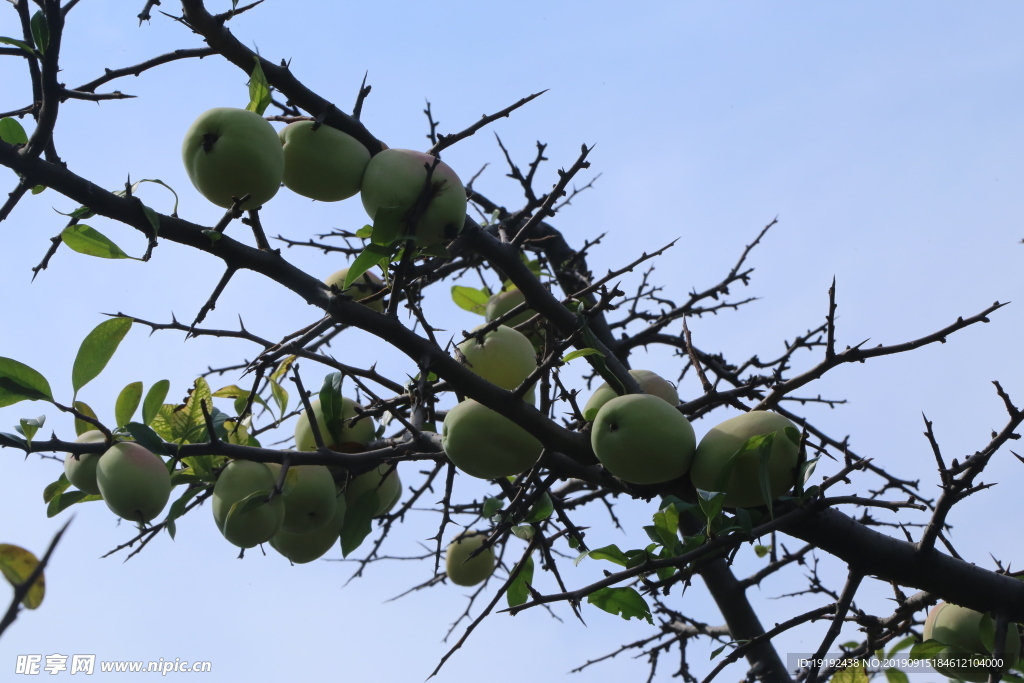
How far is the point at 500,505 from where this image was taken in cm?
216

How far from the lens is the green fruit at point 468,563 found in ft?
11.7

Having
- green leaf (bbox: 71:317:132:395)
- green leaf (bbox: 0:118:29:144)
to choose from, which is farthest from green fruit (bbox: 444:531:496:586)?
green leaf (bbox: 0:118:29:144)

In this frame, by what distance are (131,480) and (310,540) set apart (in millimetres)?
738

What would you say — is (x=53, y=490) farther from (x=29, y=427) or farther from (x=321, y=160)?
(x=321, y=160)

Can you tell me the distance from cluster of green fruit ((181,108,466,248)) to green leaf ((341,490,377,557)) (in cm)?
82

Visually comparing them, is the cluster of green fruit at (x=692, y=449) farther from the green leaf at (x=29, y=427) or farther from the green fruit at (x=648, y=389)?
the green leaf at (x=29, y=427)

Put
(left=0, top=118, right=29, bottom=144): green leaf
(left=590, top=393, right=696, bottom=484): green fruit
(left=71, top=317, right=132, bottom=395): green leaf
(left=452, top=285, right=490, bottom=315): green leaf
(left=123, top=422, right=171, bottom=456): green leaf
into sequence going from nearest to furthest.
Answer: (left=0, top=118, right=29, bottom=144): green leaf < (left=590, top=393, right=696, bottom=484): green fruit < (left=123, top=422, right=171, bottom=456): green leaf < (left=71, top=317, right=132, bottom=395): green leaf < (left=452, top=285, right=490, bottom=315): green leaf

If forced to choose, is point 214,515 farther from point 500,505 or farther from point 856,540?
point 856,540

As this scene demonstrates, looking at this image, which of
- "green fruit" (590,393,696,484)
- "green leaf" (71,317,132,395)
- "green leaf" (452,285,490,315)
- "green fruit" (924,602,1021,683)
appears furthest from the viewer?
"green leaf" (452,285,490,315)

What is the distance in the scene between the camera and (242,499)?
6.64 feet

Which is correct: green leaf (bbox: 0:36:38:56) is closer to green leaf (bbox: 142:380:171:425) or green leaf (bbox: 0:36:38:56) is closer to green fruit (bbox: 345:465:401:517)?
green leaf (bbox: 142:380:171:425)

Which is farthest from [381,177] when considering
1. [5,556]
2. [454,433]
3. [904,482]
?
[904,482]

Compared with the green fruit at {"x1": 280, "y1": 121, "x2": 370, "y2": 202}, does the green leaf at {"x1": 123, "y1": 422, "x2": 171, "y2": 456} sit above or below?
below

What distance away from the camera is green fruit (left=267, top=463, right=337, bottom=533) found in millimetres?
2176
